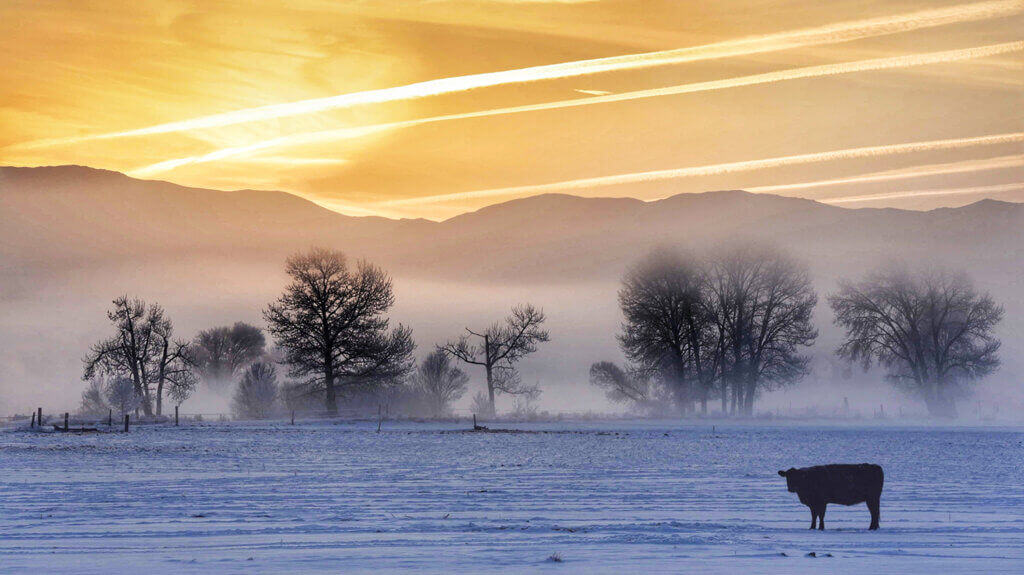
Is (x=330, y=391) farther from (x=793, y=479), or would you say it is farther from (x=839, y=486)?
(x=839, y=486)

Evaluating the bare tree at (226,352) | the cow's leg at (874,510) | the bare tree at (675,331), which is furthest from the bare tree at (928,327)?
the bare tree at (226,352)

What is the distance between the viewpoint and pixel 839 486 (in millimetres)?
21203

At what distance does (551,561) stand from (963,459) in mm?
24936

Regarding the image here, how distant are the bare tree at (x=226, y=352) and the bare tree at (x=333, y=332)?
6761 cm

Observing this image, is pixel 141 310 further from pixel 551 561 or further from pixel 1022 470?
pixel 551 561

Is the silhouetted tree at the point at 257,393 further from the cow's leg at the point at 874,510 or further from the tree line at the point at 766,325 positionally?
the cow's leg at the point at 874,510

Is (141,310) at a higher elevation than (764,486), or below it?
higher

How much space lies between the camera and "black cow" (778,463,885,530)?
21016mm

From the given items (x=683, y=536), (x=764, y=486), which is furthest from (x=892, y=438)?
(x=683, y=536)

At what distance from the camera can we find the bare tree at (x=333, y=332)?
264 ft

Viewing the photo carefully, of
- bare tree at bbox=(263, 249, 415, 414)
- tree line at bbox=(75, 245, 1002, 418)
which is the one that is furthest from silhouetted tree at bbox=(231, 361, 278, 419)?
bare tree at bbox=(263, 249, 415, 414)

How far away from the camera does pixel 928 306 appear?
3179 inches

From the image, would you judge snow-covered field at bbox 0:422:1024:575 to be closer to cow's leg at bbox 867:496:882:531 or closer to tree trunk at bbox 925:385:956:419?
cow's leg at bbox 867:496:882:531

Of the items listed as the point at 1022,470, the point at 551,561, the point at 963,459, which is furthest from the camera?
the point at 963,459
